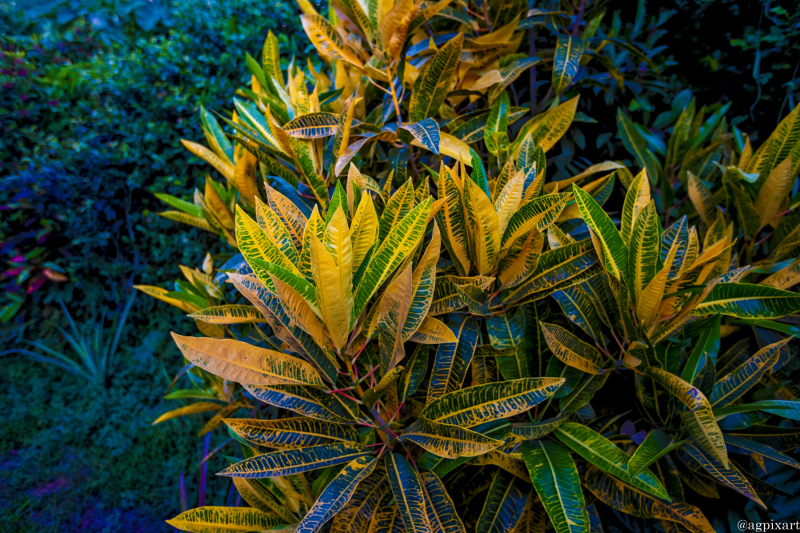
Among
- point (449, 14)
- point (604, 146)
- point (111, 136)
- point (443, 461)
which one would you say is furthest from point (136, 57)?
point (443, 461)

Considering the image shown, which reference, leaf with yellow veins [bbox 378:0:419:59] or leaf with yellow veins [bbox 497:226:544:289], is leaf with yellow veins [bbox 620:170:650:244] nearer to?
leaf with yellow veins [bbox 497:226:544:289]

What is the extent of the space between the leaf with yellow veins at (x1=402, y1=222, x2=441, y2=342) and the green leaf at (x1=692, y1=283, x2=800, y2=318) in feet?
1.53

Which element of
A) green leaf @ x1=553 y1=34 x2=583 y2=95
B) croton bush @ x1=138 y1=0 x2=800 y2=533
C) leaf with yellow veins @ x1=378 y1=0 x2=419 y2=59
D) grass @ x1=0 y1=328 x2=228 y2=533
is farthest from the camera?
grass @ x1=0 y1=328 x2=228 y2=533

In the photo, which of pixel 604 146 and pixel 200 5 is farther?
pixel 200 5

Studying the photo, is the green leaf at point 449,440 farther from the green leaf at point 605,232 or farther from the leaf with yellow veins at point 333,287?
the green leaf at point 605,232

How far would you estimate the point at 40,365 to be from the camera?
3729 mm

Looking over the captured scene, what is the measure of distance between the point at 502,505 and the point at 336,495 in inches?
12.3

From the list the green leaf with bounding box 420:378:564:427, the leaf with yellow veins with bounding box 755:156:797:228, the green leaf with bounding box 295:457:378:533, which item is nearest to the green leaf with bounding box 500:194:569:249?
the green leaf with bounding box 420:378:564:427

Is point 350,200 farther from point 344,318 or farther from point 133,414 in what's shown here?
point 133,414

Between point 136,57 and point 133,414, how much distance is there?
2.82 metres

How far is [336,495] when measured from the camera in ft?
2.29

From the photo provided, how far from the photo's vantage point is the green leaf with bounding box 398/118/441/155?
841mm

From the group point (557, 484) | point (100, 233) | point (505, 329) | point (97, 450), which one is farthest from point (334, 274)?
point (100, 233)

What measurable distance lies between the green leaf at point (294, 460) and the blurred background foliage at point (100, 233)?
6.60 feet
